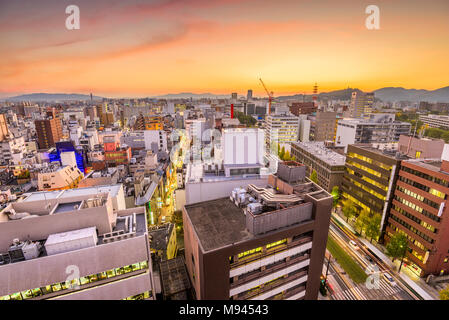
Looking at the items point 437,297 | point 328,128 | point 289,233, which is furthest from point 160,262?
point 328,128

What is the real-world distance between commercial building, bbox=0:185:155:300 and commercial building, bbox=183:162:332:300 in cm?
445

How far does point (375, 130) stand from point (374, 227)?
41.4 metres

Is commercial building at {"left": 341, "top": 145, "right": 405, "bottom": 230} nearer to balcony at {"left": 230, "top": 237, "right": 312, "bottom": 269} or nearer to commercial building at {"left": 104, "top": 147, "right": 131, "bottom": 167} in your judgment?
balcony at {"left": 230, "top": 237, "right": 312, "bottom": 269}

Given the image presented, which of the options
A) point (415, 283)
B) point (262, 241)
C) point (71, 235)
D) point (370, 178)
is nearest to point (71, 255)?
point (71, 235)

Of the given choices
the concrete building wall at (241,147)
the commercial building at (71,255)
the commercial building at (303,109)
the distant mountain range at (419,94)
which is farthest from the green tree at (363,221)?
the distant mountain range at (419,94)

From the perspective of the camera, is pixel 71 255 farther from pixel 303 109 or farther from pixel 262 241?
pixel 303 109

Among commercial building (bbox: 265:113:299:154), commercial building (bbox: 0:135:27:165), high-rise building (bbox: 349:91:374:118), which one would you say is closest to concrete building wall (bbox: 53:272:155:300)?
commercial building (bbox: 265:113:299:154)

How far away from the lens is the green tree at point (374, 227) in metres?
31.1

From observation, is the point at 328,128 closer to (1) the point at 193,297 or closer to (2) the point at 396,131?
(2) the point at 396,131

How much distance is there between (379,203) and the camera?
32875 mm

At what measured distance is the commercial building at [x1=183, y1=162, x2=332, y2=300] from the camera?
15477mm

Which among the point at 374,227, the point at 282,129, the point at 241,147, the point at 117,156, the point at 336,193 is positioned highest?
the point at 241,147

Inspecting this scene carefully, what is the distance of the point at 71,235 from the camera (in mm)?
14219
